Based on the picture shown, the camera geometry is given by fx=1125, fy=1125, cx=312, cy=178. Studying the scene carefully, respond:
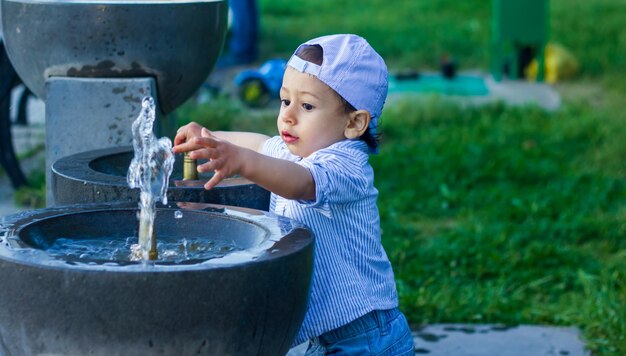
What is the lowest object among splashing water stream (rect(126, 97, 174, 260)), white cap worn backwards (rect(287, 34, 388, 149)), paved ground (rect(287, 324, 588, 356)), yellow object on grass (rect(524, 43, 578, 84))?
paved ground (rect(287, 324, 588, 356))

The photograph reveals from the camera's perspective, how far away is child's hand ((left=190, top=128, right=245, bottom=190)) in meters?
2.24

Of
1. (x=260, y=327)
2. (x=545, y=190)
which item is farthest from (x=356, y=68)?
(x=545, y=190)

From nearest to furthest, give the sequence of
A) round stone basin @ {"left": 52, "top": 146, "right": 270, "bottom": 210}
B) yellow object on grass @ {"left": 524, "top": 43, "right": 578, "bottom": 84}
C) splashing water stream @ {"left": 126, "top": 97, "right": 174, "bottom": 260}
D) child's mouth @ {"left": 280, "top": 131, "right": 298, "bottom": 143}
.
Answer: splashing water stream @ {"left": 126, "top": 97, "right": 174, "bottom": 260} < child's mouth @ {"left": 280, "top": 131, "right": 298, "bottom": 143} < round stone basin @ {"left": 52, "top": 146, "right": 270, "bottom": 210} < yellow object on grass @ {"left": 524, "top": 43, "right": 578, "bottom": 84}

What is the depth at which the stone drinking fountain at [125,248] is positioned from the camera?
6.63ft

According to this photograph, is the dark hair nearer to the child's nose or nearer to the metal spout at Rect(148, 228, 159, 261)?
the child's nose

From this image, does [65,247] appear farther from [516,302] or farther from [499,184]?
[499,184]

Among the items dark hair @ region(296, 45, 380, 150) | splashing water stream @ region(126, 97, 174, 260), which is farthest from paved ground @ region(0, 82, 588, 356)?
dark hair @ region(296, 45, 380, 150)

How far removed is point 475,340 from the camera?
3.91m

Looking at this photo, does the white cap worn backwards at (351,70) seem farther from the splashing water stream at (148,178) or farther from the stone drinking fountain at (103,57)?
the stone drinking fountain at (103,57)

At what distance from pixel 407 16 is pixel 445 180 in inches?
279

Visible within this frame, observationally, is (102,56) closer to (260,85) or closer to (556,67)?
(260,85)

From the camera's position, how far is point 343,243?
2598 millimetres

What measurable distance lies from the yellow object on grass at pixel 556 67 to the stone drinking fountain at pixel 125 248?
5.81 meters

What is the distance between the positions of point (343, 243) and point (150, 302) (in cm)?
69
